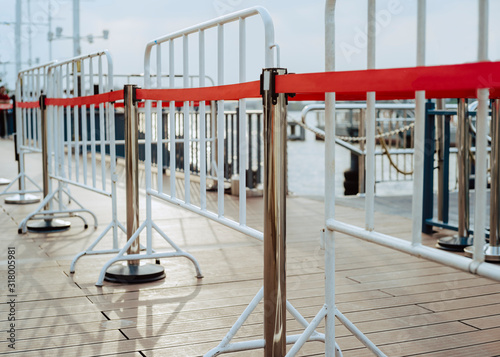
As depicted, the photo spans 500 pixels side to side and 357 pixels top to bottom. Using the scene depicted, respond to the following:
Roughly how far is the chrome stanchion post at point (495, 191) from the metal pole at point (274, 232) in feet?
5.78

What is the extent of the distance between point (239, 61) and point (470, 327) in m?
1.32

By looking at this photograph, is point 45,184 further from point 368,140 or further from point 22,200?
point 368,140

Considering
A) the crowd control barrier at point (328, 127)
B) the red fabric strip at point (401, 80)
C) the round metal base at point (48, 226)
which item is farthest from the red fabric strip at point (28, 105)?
Result: the red fabric strip at point (401, 80)

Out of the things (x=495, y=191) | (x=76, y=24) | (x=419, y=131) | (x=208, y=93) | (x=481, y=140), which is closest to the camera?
(x=481, y=140)

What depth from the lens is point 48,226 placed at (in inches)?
175

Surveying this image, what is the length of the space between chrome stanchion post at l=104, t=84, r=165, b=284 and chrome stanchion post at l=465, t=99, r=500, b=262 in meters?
1.70

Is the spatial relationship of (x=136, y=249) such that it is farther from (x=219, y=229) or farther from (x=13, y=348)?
(x=219, y=229)

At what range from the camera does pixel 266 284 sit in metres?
1.89

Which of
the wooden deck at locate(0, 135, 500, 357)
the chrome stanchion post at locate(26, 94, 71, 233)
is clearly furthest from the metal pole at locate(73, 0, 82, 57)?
the wooden deck at locate(0, 135, 500, 357)

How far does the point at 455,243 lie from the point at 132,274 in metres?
1.95

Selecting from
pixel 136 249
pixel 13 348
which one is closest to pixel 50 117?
pixel 136 249

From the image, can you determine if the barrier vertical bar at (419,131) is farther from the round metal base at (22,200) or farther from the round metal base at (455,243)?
the round metal base at (22,200)

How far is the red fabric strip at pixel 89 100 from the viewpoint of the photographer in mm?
3257

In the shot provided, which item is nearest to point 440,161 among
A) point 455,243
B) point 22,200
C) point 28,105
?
point 455,243
